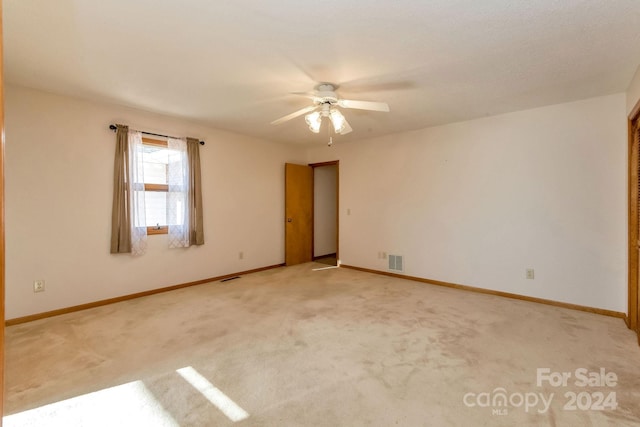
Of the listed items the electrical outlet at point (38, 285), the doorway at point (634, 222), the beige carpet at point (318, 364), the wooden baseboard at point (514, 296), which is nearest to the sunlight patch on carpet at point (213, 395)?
the beige carpet at point (318, 364)

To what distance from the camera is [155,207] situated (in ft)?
13.0

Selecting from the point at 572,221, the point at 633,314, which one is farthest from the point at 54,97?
the point at 633,314

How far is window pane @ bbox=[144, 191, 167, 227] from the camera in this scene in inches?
153

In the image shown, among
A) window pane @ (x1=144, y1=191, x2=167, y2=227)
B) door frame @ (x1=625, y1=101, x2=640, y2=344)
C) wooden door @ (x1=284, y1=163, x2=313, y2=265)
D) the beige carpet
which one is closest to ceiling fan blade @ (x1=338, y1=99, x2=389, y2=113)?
the beige carpet

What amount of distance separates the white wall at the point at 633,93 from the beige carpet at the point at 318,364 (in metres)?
2.15

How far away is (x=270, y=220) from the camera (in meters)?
5.49

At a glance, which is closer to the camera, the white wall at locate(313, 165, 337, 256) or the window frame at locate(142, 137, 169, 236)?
the window frame at locate(142, 137, 169, 236)

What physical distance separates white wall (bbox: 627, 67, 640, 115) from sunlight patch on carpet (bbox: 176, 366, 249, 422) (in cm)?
400

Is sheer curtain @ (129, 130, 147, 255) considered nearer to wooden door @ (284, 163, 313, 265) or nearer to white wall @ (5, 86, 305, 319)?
white wall @ (5, 86, 305, 319)

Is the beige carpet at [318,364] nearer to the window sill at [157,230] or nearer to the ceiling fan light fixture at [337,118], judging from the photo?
the window sill at [157,230]

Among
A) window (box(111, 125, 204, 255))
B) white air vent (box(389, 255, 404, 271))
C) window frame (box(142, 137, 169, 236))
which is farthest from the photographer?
white air vent (box(389, 255, 404, 271))

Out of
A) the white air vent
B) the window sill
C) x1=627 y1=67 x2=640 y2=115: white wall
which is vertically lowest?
the white air vent

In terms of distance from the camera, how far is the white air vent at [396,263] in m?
4.79

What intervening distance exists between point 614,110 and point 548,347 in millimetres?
2649
